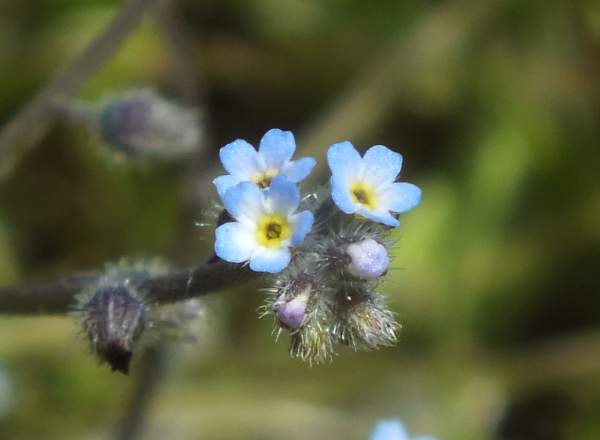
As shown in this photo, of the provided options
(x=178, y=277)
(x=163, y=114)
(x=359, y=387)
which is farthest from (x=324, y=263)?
(x=359, y=387)

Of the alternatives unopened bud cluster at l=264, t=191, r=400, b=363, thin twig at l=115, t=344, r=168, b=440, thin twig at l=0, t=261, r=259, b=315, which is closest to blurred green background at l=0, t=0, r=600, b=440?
thin twig at l=115, t=344, r=168, b=440

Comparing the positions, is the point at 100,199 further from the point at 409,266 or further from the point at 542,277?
the point at 542,277

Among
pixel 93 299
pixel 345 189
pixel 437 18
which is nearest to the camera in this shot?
pixel 345 189

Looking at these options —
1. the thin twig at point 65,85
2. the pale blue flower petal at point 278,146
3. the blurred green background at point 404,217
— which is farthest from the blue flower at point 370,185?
the blurred green background at point 404,217

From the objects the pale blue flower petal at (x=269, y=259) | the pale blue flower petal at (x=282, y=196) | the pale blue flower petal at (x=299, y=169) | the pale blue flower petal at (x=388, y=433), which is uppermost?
the pale blue flower petal at (x=299, y=169)

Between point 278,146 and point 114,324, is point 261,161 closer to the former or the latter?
point 278,146

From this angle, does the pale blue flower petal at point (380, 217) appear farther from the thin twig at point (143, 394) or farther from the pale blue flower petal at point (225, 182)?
the thin twig at point (143, 394)
